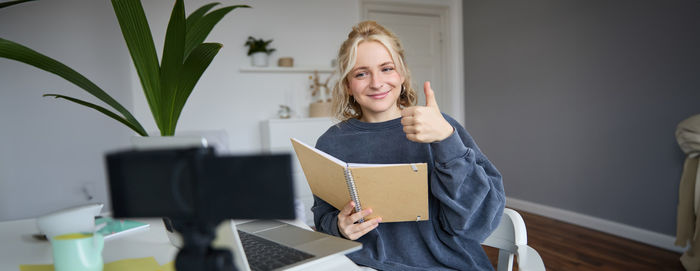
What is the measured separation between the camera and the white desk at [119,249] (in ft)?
2.62

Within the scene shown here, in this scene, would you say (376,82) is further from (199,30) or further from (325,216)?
(199,30)

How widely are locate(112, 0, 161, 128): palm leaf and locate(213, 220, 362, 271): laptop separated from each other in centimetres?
51

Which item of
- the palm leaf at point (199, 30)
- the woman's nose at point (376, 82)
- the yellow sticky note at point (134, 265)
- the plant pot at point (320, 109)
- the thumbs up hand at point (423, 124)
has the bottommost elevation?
the yellow sticky note at point (134, 265)

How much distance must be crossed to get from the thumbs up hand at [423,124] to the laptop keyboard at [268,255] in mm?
317

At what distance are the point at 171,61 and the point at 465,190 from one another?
862 millimetres

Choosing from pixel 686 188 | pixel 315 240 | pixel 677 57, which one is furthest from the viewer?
pixel 677 57

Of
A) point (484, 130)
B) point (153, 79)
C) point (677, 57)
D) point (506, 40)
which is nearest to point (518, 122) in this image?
point (484, 130)

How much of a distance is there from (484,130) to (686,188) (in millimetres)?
2008

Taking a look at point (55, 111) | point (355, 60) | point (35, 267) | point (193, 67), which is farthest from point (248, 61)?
point (35, 267)

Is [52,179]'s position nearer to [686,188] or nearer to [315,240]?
[315,240]

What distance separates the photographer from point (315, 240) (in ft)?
2.86

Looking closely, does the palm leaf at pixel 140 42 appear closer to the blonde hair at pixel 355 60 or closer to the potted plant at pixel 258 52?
the blonde hair at pixel 355 60

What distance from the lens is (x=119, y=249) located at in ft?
2.97

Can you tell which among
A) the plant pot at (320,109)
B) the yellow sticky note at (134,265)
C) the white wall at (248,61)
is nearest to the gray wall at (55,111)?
the white wall at (248,61)
